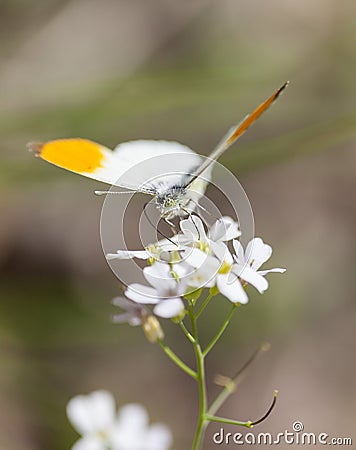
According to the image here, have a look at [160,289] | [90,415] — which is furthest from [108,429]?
[160,289]

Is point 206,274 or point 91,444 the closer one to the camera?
point 206,274

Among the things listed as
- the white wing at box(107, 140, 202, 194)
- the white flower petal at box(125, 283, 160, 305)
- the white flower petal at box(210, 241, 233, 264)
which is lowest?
the white flower petal at box(125, 283, 160, 305)

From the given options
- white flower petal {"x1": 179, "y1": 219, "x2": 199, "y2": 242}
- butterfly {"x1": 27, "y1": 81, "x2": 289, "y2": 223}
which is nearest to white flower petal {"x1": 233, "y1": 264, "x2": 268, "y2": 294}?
white flower petal {"x1": 179, "y1": 219, "x2": 199, "y2": 242}

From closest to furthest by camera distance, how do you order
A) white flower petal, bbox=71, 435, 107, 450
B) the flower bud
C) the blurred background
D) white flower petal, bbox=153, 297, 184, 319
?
white flower petal, bbox=153, 297, 184, 319 → the flower bud → white flower petal, bbox=71, 435, 107, 450 → the blurred background

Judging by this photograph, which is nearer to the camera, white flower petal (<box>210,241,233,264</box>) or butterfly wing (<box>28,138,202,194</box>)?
white flower petal (<box>210,241,233,264</box>)

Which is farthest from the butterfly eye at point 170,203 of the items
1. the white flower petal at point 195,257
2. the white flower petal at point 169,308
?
the white flower petal at point 169,308

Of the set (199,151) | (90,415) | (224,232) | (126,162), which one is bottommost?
(90,415)

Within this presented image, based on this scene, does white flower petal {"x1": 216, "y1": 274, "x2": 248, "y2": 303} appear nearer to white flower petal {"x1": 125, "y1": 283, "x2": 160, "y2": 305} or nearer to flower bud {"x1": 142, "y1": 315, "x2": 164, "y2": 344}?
white flower petal {"x1": 125, "y1": 283, "x2": 160, "y2": 305}

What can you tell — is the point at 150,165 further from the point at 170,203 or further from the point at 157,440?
the point at 157,440
